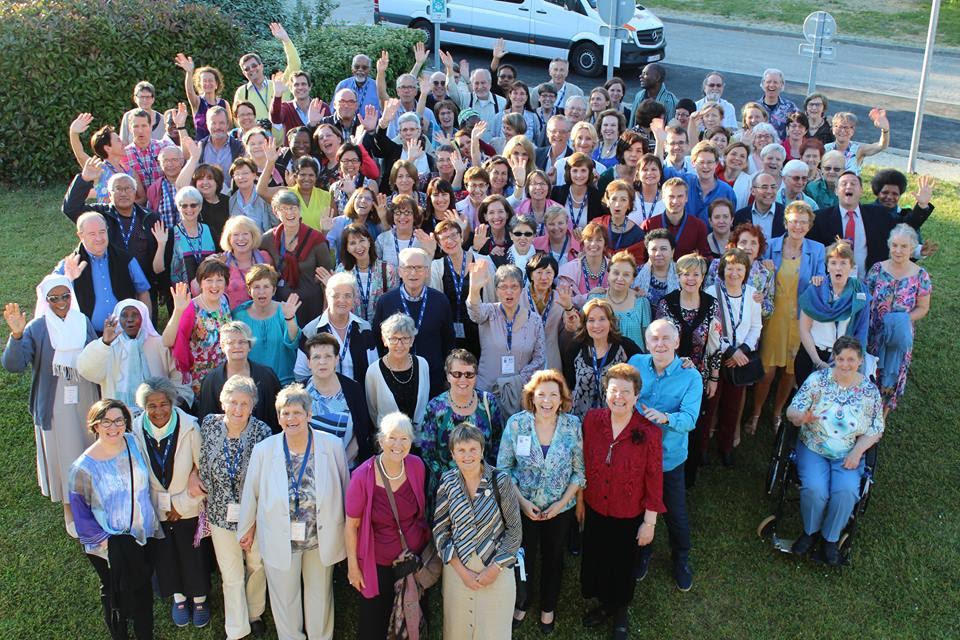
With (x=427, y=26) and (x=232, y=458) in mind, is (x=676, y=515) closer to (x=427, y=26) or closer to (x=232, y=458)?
(x=232, y=458)

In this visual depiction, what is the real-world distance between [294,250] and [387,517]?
9.08 feet

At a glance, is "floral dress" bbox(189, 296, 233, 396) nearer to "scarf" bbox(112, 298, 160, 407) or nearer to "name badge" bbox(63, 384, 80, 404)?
"scarf" bbox(112, 298, 160, 407)

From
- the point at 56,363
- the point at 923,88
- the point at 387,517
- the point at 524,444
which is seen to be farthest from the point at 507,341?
the point at 923,88

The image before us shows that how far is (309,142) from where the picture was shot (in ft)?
27.8

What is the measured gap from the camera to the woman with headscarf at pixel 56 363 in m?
5.83

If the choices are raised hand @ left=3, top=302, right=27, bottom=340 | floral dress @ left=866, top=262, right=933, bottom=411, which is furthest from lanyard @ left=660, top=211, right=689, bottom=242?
raised hand @ left=3, top=302, right=27, bottom=340

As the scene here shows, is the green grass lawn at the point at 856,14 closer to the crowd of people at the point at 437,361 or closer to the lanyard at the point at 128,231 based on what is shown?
the crowd of people at the point at 437,361

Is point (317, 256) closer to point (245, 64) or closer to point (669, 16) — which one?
point (245, 64)

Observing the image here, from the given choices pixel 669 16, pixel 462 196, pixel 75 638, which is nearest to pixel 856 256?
pixel 462 196

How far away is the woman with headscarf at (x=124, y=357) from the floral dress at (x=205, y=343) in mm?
147

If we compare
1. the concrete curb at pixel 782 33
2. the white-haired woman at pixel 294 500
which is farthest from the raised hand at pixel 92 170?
the concrete curb at pixel 782 33

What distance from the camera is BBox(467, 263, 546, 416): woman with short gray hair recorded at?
6035mm

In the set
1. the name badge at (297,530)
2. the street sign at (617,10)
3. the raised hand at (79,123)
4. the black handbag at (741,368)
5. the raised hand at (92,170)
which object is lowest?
the name badge at (297,530)

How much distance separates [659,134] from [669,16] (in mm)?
19222
